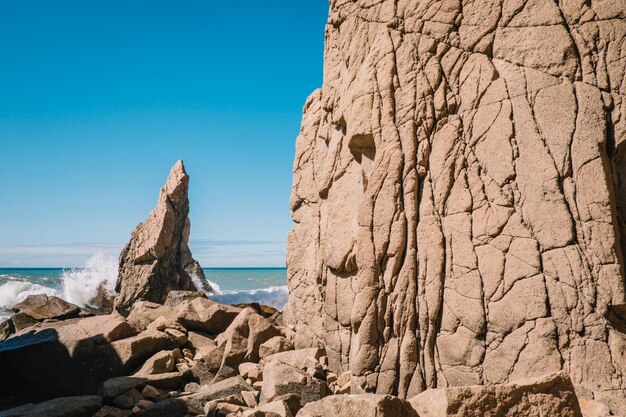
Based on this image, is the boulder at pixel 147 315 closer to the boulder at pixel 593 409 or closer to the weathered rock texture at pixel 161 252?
the boulder at pixel 593 409

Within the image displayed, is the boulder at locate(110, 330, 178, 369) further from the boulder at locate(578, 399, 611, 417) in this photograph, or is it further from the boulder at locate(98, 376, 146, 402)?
the boulder at locate(578, 399, 611, 417)

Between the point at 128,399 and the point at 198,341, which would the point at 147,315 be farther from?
the point at 128,399

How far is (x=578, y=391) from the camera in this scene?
6.38m

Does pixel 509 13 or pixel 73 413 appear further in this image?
pixel 509 13

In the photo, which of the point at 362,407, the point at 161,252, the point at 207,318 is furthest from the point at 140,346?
the point at 161,252

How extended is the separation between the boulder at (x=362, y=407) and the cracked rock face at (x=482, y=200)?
3055mm

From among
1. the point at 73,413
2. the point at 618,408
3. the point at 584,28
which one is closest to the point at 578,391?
the point at 618,408

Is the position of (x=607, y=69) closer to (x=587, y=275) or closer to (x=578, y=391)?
(x=587, y=275)

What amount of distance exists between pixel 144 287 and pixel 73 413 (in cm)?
1698

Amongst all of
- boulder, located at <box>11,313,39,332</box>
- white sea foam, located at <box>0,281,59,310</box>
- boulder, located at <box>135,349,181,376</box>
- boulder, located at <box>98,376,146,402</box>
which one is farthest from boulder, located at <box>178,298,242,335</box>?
white sea foam, located at <box>0,281,59,310</box>

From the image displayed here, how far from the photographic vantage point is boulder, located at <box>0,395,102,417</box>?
665cm

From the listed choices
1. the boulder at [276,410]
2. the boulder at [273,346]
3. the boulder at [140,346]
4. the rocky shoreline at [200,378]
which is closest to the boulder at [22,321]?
the rocky shoreline at [200,378]

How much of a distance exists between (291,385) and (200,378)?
99.7 inches

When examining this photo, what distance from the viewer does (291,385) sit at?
7.50 meters
